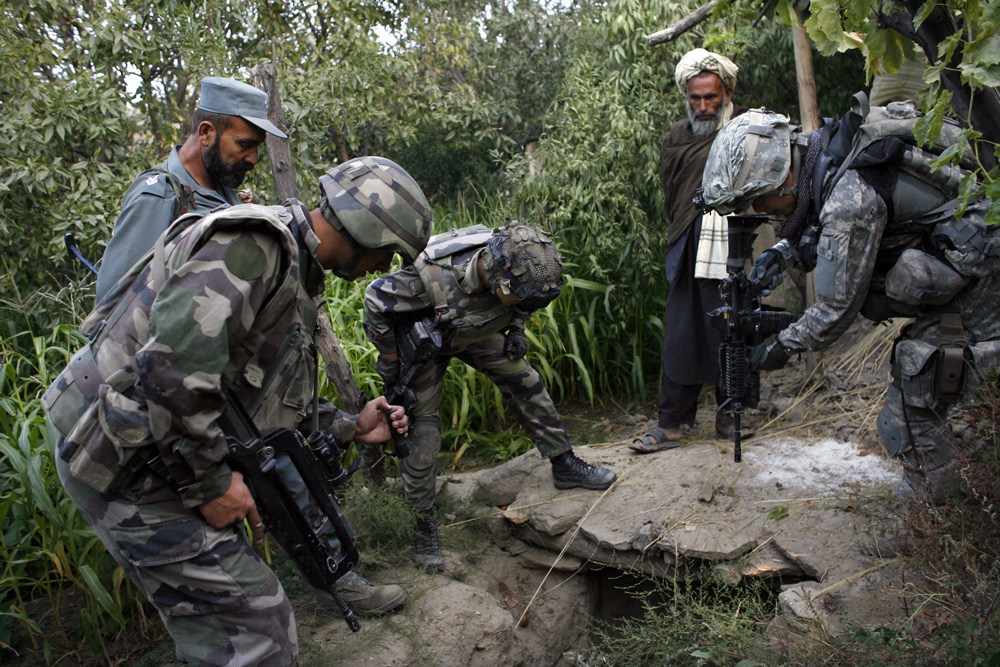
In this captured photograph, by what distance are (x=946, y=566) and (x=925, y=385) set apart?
2.27ft

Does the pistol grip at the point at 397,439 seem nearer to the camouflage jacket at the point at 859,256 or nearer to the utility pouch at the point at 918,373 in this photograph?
the camouflage jacket at the point at 859,256

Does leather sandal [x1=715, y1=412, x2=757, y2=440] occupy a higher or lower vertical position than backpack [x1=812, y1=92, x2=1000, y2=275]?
lower

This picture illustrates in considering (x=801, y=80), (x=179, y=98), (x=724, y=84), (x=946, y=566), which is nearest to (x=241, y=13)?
(x=179, y=98)

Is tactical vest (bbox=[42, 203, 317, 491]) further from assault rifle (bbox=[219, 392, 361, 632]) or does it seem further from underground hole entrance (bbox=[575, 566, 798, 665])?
underground hole entrance (bbox=[575, 566, 798, 665])

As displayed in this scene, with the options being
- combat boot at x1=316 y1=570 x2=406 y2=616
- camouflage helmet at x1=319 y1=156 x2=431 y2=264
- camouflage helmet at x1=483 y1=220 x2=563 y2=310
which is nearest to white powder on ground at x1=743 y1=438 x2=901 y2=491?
camouflage helmet at x1=483 y1=220 x2=563 y2=310

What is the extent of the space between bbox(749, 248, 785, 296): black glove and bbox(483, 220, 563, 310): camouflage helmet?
84cm

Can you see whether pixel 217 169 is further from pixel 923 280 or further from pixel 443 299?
pixel 923 280

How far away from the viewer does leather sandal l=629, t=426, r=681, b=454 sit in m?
4.12

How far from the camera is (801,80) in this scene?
4473 millimetres

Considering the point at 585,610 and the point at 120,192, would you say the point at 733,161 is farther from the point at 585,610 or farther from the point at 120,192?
the point at 120,192

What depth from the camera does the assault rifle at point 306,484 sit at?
6.68 ft

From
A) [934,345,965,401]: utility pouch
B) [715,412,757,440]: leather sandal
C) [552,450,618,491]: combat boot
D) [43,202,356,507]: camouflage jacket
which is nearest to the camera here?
[43,202,356,507]: camouflage jacket

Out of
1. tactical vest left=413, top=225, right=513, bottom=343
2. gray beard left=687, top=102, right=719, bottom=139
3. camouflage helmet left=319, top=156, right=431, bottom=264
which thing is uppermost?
gray beard left=687, top=102, right=719, bottom=139

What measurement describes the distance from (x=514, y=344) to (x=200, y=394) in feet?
6.38
